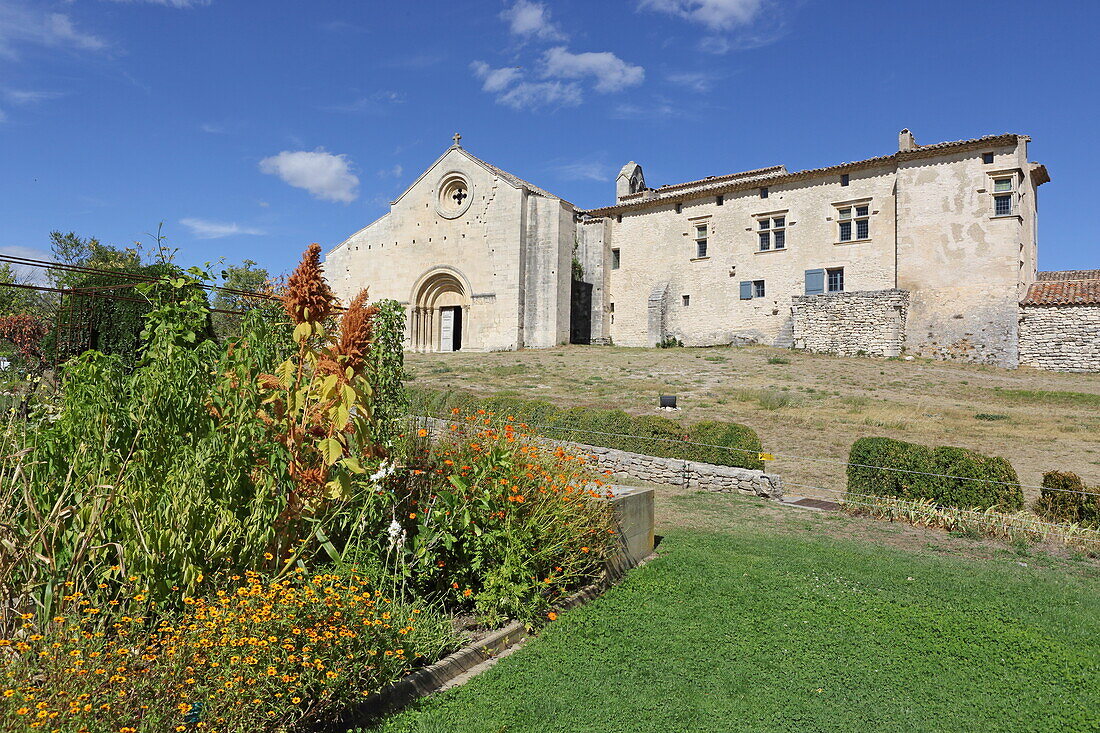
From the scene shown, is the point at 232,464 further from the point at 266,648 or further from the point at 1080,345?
the point at 1080,345

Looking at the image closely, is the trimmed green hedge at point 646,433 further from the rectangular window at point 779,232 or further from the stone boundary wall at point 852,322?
the rectangular window at point 779,232

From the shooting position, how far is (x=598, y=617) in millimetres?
4859

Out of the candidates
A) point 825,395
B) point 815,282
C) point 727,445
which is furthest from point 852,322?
point 727,445

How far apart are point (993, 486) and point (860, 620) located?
468 cm

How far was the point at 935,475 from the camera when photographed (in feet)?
27.7

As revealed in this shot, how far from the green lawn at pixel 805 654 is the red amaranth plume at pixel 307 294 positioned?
2.33 m

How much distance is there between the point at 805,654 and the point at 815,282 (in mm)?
26714

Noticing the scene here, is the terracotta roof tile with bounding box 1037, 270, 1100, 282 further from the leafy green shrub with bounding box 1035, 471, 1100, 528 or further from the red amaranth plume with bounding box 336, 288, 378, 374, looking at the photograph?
the red amaranth plume with bounding box 336, 288, 378, 374

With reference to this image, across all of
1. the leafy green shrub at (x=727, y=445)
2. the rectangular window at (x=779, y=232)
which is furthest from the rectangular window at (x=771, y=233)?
the leafy green shrub at (x=727, y=445)

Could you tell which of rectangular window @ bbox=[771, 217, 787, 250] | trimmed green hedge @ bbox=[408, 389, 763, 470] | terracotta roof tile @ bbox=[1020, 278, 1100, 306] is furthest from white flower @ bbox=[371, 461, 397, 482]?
rectangular window @ bbox=[771, 217, 787, 250]

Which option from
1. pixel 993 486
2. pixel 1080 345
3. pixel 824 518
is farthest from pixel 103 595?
pixel 1080 345

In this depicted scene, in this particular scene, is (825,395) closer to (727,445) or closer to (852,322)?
(727,445)

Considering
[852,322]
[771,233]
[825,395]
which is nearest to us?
[825,395]

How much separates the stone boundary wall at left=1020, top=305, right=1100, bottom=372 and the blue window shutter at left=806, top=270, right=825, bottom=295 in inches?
284
